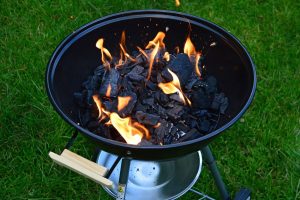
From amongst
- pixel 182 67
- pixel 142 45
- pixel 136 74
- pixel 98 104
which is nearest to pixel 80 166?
pixel 98 104

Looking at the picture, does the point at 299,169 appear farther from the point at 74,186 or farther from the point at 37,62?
the point at 37,62

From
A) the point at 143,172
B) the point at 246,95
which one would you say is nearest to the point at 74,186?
the point at 143,172

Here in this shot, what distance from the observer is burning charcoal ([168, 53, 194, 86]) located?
195cm

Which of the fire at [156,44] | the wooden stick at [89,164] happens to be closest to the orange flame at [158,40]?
the fire at [156,44]

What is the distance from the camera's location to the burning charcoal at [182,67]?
1.95m

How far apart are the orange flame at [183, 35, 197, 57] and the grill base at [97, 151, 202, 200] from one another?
1.77 ft

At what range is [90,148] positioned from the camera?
2.50 m

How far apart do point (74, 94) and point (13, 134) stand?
2.67 feet

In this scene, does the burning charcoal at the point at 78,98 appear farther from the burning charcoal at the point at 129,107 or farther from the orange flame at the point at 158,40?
the orange flame at the point at 158,40

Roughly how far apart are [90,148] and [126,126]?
0.77 m

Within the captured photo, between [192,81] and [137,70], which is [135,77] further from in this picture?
[192,81]

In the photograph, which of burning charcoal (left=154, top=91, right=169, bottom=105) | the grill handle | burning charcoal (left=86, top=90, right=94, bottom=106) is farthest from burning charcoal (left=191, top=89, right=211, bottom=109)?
the grill handle

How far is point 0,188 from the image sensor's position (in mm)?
2322

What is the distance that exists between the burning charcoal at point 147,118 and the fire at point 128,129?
2cm
